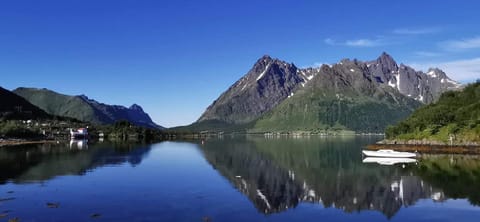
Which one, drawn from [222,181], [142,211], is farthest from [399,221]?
[222,181]

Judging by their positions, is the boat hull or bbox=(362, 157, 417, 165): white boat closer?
bbox=(362, 157, 417, 165): white boat

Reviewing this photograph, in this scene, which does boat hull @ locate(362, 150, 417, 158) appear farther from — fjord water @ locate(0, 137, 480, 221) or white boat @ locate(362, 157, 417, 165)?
fjord water @ locate(0, 137, 480, 221)

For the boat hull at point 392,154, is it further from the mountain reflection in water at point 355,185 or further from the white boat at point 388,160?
the mountain reflection in water at point 355,185

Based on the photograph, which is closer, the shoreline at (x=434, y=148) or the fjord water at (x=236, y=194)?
the fjord water at (x=236, y=194)

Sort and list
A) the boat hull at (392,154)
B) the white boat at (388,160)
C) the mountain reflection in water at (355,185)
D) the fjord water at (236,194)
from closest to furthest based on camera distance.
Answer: the fjord water at (236,194) < the mountain reflection in water at (355,185) < the white boat at (388,160) < the boat hull at (392,154)

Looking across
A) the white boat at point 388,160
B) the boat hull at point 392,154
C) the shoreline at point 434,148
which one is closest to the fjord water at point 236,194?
the white boat at point 388,160

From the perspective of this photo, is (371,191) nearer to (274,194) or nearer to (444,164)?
(274,194)

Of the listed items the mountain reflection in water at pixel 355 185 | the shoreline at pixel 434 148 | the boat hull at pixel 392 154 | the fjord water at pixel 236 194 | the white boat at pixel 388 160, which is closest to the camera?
the fjord water at pixel 236 194

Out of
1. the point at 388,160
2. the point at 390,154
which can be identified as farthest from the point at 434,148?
the point at 388,160

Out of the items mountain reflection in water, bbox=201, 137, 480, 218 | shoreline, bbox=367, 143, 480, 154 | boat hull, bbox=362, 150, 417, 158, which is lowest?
mountain reflection in water, bbox=201, 137, 480, 218

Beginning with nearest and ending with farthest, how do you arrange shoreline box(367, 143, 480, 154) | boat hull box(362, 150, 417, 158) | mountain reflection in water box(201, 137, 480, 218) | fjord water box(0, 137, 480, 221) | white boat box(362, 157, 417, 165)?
fjord water box(0, 137, 480, 221)
mountain reflection in water box(201, 137, 480, 218)
white boat box(362, 157, 417, 165)
boat hull box(362, 150, 417, 158)
shoreline box(367, 143, 480, 154)

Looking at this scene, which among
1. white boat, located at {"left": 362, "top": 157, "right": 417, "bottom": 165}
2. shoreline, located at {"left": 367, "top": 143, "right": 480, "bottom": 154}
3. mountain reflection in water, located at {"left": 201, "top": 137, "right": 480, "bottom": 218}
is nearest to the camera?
mountain reflection in water, located at {"left": 201, "top": 137, "right": 480, "bottom": 218}

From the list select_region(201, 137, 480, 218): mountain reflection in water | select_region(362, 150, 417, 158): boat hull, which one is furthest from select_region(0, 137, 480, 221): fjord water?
select_region(362, 150, 417, 158): boat hull

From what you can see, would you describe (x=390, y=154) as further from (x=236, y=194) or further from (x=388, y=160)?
(x=236, y=194)
